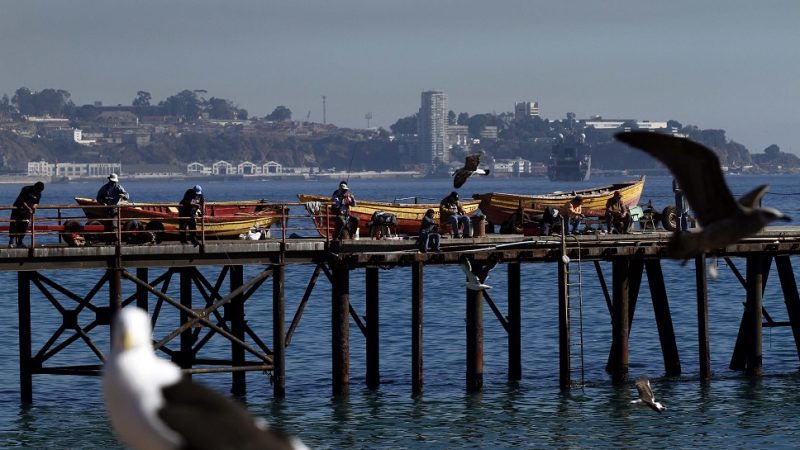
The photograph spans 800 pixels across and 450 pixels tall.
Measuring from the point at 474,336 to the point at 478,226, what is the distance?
3071 millimetres

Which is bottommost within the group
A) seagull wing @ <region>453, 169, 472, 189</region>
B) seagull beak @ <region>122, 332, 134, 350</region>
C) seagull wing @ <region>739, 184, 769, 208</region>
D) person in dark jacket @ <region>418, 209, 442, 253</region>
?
person in dark jacket @ <region>418, 209, 442, 253</region>

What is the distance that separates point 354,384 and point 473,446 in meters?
6.88

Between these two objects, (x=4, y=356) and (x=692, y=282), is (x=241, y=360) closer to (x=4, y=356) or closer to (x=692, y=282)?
(x=4, y=356)

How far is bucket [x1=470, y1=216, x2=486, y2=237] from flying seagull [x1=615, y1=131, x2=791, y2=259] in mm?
18680

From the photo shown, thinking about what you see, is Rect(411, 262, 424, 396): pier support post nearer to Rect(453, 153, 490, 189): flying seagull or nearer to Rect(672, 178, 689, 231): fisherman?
Rect(453, 153, 490, 189): flying seagull

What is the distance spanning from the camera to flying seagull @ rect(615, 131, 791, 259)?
1194 centimetres

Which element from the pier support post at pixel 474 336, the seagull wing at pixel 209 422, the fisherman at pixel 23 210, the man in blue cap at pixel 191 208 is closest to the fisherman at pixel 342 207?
the man in blue cap at pixel 191 208

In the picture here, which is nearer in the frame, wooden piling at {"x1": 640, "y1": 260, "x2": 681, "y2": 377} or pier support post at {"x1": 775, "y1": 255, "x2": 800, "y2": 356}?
wooden piling at {"x1": 640, "y1": 260, "x2": 681, "y2": 377}

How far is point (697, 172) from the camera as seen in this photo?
41.9 ft

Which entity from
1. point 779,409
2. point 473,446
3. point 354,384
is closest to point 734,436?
point 779,409

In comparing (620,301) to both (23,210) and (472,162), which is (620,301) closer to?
(472,162)

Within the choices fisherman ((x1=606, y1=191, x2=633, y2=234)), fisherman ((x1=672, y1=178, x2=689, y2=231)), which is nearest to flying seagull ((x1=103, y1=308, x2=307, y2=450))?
fisherman ((x1=672, y1=178, x2=689, y2=231))

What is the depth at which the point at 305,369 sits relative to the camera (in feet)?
125

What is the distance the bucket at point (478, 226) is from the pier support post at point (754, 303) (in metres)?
5.64
